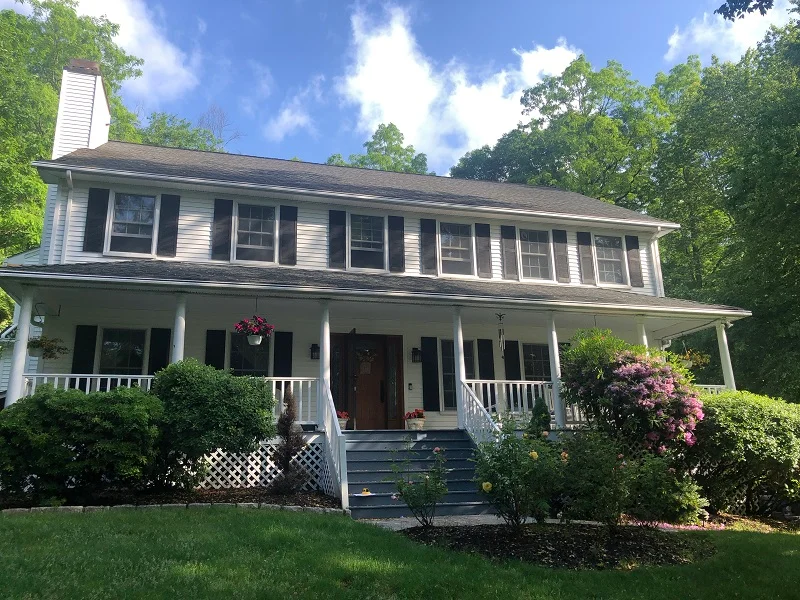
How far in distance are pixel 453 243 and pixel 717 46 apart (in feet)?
61.8

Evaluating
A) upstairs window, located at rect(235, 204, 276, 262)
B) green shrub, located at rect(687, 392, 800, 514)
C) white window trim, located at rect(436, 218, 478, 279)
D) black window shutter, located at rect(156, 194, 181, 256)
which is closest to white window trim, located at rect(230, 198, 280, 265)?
upstairs window, located at rect(235, 204, 276, 262)

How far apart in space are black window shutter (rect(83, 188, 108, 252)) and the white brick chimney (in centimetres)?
210

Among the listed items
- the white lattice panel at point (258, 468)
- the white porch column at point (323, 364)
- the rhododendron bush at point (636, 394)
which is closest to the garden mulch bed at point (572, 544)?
the rhododendron bush at point (636, 394)

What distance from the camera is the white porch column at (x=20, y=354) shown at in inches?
374

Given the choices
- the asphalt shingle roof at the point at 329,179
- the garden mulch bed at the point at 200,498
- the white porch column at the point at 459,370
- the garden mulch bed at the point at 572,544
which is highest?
the asphalt shingle roof at the point at 329,179

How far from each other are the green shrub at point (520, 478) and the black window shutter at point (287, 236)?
741 cm

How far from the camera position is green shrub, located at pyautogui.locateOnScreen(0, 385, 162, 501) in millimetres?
7668

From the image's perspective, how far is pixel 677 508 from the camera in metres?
8.62

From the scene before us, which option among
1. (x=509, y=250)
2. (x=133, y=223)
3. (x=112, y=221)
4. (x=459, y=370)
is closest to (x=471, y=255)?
(x=509, y=250)

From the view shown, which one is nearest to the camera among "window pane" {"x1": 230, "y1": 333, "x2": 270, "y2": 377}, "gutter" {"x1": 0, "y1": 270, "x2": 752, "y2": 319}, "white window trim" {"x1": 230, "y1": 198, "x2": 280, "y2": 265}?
"gutter" {"x1": 0, "y1": 270, "x2": 752, "y2": 319}

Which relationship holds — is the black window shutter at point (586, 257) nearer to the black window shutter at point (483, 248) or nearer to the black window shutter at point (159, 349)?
the black window shutter at point (483, 248)

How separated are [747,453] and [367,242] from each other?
A: 8486mm

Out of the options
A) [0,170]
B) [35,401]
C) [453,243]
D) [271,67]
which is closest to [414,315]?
[453,243]

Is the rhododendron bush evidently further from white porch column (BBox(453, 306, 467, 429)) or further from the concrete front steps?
the concrete front steps
